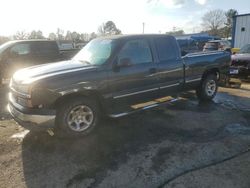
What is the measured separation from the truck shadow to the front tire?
→ 167 mm

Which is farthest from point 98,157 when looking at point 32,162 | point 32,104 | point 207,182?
point 207,182

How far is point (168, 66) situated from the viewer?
5309 mm

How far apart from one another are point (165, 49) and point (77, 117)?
103 inches

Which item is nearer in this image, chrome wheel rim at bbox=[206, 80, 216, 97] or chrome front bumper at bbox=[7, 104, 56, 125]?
chrome front bumper at bbox=[7, 104, 56, 125]

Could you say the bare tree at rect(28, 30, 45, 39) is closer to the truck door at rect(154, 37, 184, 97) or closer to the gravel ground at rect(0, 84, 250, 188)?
the gravel ground at rect(0, 84, 250, 188)

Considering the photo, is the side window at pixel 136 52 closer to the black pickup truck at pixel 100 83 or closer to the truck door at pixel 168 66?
the black pickup truck at pixel 100 83

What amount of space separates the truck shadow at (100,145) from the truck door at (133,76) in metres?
0.54

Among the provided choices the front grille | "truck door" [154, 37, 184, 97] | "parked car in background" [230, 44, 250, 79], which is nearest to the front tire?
the front grille

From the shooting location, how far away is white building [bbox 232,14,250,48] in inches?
589

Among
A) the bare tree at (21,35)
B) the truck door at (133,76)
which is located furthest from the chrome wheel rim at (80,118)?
the bare tree at (21,35)

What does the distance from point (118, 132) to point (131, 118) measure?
0.83 m

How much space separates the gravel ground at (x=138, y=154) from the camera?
303cm

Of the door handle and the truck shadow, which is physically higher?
the door handle

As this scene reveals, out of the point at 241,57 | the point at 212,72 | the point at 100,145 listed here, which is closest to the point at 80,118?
the point at 100,145
